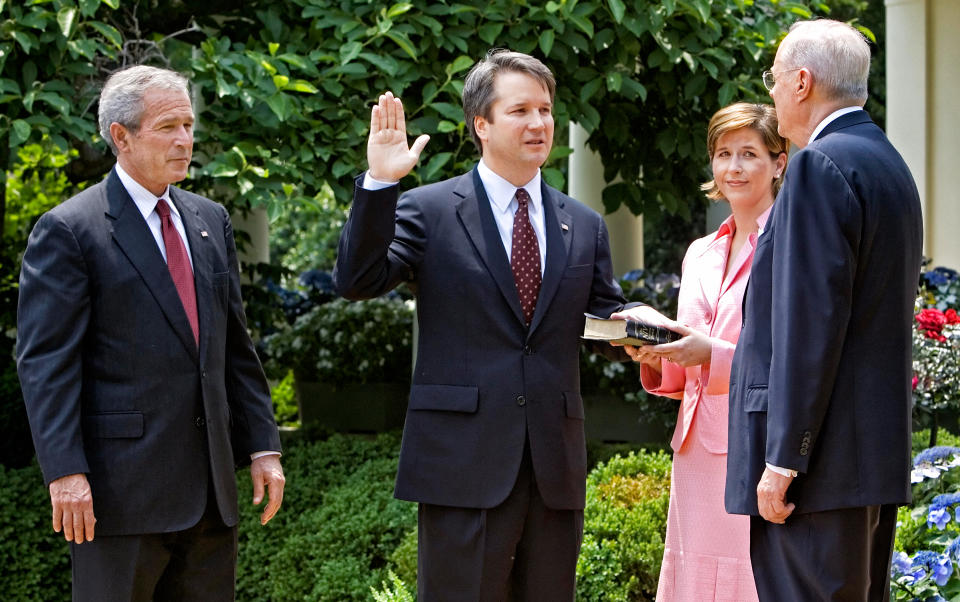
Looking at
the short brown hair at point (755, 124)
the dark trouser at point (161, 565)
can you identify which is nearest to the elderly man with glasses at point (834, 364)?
the short brown hair at point (755, 124)

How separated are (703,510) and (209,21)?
13.0 feet

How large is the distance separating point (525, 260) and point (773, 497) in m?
1.06

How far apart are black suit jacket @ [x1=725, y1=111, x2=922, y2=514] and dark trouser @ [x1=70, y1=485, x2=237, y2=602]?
Result: 1602 millimetres

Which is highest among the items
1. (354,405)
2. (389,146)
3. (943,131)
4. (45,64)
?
(943,131)

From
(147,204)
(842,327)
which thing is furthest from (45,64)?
(842,327)

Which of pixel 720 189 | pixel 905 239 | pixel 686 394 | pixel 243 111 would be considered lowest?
pixel 686 394

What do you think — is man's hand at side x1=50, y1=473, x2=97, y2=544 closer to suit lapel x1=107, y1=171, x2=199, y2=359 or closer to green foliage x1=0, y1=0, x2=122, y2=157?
suit lapel x1=107, y1=171, x2=199, y2=359

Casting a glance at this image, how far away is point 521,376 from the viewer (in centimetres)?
344

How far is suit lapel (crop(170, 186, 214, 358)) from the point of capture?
347cm

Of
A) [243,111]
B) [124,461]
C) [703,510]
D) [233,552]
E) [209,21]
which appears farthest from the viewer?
[209,21]

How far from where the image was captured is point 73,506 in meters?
3.16

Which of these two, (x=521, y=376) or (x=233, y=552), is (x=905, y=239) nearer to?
(x=521, y=376)

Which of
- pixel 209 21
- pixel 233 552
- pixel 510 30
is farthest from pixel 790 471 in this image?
pixel 209 21

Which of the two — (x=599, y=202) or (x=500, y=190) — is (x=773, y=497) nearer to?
(x=500, y=190)
